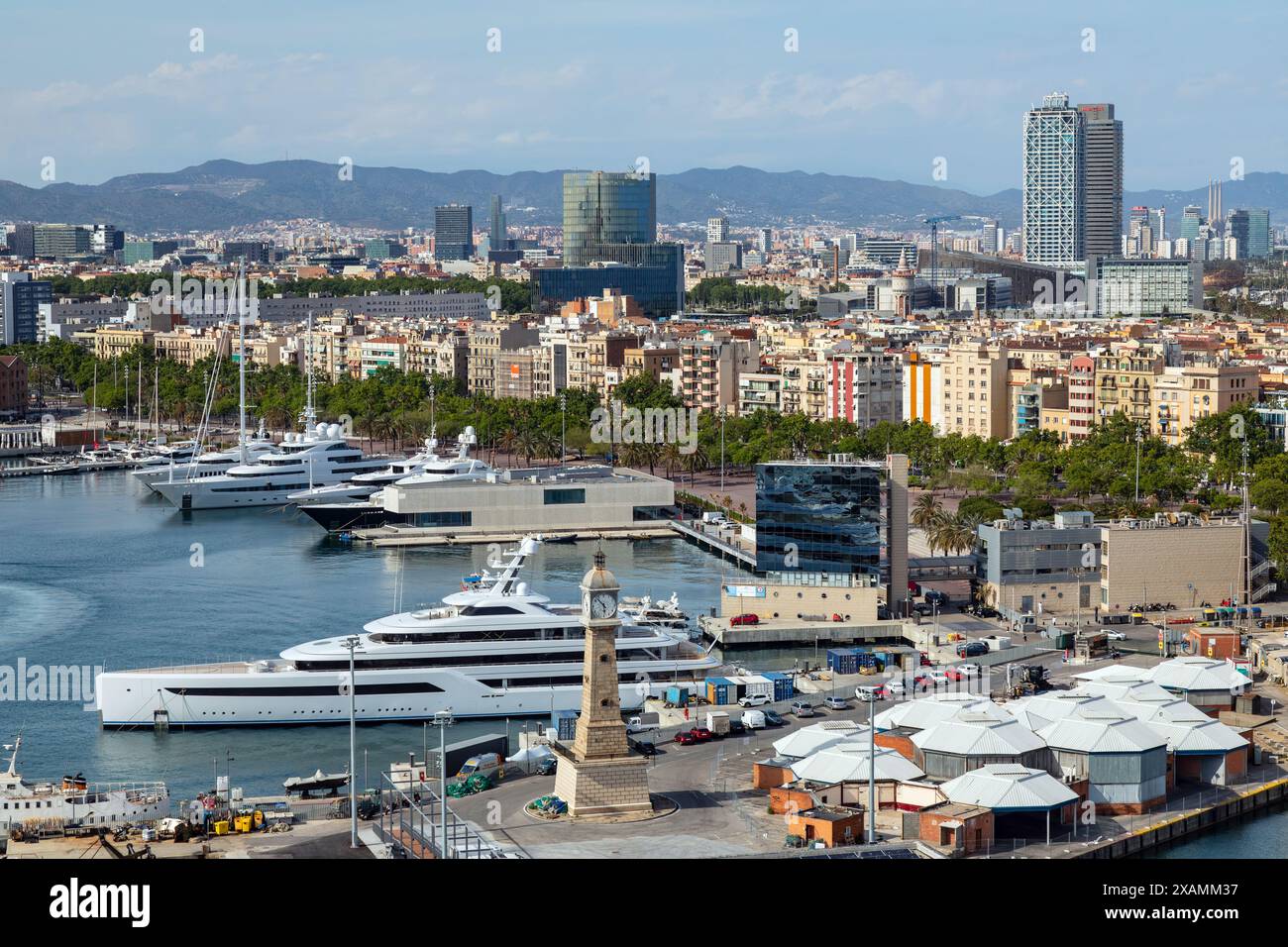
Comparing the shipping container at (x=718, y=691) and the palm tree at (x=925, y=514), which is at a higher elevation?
the palm tree at (x=925, y=514)

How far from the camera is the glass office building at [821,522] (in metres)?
18.9

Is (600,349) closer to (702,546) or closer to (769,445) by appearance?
(769,445)

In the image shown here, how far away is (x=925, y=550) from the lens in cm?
2339

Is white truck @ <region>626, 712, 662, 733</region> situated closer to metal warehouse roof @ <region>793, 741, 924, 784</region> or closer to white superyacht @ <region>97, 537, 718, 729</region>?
white superyacht @ <region>97, 537, 718, 729</region>

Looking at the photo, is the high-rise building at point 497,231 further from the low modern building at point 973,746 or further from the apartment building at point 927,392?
the low modern building at point 973,746

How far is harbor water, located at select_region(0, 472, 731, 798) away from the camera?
14.3 metres

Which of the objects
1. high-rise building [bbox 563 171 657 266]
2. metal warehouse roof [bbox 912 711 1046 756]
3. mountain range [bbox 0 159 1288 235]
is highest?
mountain range [bbox 0 159 1288 235]

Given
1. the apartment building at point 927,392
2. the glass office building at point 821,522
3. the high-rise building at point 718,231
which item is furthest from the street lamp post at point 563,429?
the high-rise building at point 718,231

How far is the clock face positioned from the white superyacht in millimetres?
4395

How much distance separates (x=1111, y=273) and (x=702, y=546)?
50528mm

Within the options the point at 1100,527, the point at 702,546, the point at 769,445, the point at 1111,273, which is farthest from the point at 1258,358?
the point at 1111,273

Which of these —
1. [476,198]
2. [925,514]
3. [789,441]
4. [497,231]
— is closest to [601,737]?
[925,514]

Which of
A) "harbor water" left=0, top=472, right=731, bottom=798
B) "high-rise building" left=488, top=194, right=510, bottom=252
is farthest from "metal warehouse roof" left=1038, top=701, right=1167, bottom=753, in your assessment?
"high-rise building" left=488, top=194, right=510, bottom=252

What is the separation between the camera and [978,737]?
12.2m
